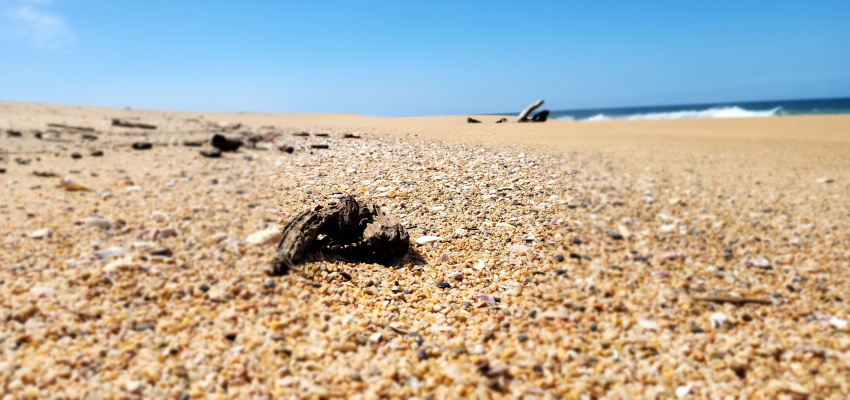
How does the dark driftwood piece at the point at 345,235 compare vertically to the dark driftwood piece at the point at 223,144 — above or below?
below

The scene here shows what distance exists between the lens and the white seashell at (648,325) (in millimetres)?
2933

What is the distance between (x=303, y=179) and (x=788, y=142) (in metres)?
8.50

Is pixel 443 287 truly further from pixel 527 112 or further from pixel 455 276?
pixel 527 112

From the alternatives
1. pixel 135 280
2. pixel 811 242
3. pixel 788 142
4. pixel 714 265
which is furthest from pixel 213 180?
pixel 788 142

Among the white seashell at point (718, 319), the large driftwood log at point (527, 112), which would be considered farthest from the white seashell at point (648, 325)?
the large driftwood log at point (527, 112)

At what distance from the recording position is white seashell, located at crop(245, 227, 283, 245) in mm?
3975

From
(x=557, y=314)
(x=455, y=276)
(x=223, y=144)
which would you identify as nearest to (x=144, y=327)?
(x=455, y=276)

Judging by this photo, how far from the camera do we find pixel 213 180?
5.77 metres

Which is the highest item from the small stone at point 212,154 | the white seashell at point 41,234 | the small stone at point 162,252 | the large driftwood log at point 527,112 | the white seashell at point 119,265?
the large driftwood log at point 527,112

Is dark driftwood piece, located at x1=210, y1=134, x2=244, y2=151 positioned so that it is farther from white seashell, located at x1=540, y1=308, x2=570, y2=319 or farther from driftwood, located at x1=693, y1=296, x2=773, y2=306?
driftwood, located at x1=693, y1=296, x2=773, y2=306

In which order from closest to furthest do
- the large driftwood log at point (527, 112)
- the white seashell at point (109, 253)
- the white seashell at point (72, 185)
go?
the white seashell at point (109, 253) → the white seashell at point (72, 185) → the large driftwood log at point (527, 112)

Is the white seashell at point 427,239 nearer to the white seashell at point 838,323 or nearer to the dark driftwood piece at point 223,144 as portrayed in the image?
the white seashell at point 838,323

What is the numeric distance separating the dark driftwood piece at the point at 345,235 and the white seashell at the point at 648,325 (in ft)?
5.82

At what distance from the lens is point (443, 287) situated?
140 inches
